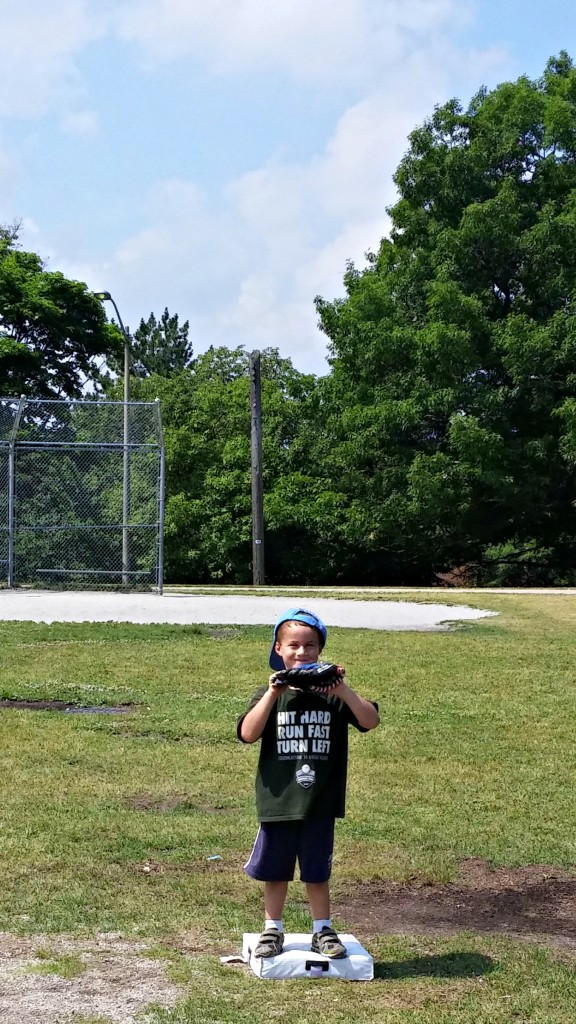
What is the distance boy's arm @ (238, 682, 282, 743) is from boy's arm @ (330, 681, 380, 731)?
20 centimetres

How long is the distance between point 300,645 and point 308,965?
1039 mm

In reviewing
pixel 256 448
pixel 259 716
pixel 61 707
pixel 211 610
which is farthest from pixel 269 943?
pixel 256 448

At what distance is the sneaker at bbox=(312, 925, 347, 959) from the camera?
3857 mm

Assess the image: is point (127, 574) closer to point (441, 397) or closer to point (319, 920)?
point (441, 397)

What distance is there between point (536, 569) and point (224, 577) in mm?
8896

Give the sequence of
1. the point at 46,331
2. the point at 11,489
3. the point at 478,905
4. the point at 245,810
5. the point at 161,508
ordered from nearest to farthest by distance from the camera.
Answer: the point at 478,905 < the point at 245,810 < the point at 161,508 < the point at 11,489 < the point at 46,331

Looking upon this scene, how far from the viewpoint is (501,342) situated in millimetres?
29125

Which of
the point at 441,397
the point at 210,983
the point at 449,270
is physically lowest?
the point at 210,983

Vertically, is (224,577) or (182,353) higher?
(182,353)

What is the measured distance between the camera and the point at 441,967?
3.89m

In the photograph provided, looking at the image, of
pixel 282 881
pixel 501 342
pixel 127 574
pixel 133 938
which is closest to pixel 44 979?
pixel 133 938

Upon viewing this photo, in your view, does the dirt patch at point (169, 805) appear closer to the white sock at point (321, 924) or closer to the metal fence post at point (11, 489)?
the white sock at point (321, 924)

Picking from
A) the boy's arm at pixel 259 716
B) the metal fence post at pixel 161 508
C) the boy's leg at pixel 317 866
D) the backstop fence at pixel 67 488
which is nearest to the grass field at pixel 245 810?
the boy's leg at pixel 317 866

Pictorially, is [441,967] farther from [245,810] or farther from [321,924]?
[245,810]
